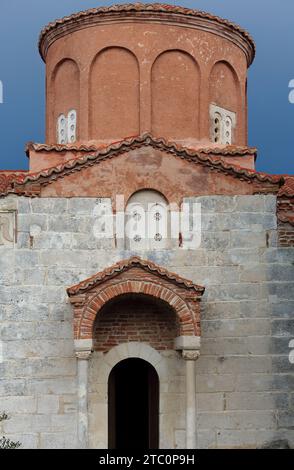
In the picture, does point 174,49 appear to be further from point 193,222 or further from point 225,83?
point 193,222

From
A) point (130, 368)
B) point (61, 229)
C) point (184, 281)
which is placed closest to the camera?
point (184, 281)

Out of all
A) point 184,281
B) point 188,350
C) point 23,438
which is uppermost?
point 184,281

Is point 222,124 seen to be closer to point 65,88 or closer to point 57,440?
point 65,88

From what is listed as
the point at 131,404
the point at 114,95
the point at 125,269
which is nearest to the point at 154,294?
the point at 125,269

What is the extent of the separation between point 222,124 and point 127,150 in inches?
124

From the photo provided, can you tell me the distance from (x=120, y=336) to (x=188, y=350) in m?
1.42

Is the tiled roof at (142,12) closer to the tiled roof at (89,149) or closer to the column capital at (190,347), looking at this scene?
the tiled roof at (89,149)

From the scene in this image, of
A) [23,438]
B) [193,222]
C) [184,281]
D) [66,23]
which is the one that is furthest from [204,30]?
Answer: [23,438]

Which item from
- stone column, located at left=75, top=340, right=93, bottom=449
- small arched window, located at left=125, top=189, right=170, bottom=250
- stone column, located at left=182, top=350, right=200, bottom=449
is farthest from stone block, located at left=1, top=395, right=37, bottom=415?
small arched window, located at left=125, top=189, right=170, bottom=250

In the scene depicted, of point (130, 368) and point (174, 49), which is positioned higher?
point (174, 49)

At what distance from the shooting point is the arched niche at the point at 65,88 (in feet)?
63.9

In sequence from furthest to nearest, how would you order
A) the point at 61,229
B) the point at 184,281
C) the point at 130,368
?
the point at 130,368 → the point at 61,229 → the point at 184,281

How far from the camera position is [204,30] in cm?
1936

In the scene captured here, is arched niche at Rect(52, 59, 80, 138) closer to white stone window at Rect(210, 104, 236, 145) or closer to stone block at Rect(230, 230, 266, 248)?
white stone window at Rect(210, 104, 236, 145)
